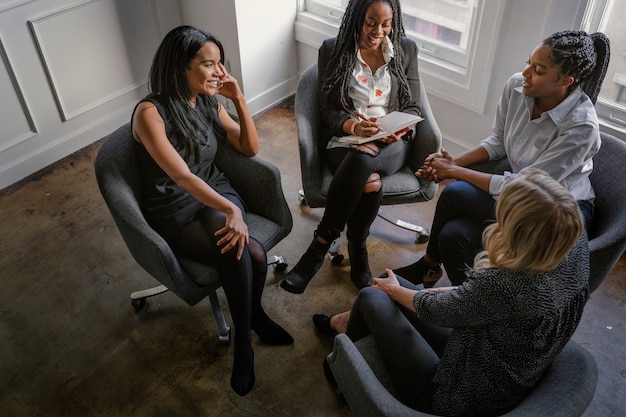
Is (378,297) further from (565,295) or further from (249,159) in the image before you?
(249,159)

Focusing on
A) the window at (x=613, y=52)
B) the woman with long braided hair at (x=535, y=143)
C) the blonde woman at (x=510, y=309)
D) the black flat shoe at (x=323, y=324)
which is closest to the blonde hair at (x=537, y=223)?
the blonde woman at (x=510, y=309)

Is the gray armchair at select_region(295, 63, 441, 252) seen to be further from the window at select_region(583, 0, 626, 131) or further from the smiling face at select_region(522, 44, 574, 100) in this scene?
the window at select_region(583, 0, 626, 131)

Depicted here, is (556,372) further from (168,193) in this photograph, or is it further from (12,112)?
(12,112)

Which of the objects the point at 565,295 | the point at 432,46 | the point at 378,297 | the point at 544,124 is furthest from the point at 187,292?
the point at 432,46

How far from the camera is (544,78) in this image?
1.86 meters

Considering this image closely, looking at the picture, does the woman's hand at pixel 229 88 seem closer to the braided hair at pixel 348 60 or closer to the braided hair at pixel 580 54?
the braided hair at pixel 348 60

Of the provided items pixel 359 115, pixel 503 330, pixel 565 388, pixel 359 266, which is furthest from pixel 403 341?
pixel 359 115

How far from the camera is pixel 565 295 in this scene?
129cm

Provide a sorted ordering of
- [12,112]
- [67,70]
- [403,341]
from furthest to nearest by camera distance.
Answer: [67,70], [12,112], [403,341]

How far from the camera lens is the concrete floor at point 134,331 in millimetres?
2018

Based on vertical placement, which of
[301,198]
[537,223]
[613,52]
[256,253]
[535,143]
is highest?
[537,223]

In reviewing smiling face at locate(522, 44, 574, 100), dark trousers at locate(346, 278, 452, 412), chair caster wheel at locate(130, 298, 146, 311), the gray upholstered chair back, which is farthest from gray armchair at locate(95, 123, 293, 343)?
the gray upholstered chair back

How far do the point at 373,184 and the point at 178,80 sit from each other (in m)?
0.83

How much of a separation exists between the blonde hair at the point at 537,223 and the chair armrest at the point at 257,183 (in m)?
1.00
